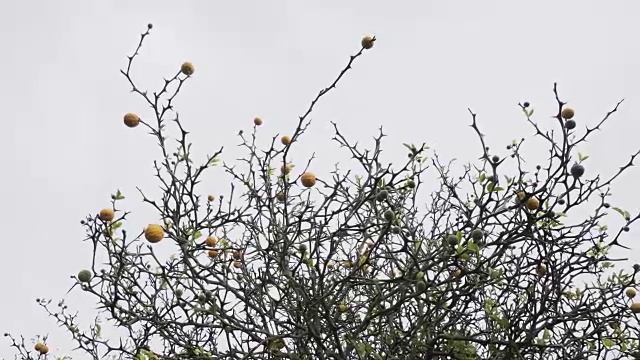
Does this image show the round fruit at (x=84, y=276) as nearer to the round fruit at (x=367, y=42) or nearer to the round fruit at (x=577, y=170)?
the round fruit at (x=367, y=42)

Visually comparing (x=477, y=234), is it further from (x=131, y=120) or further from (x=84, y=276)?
(x=131, y=120)

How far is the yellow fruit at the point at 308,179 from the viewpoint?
2645mm

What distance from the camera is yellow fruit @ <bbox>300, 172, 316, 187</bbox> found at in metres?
2.64

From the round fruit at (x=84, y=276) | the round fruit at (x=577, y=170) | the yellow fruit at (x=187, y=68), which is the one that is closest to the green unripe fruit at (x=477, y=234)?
the round fruit at (x=577, y=170)

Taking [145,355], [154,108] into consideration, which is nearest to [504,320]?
[145,355]

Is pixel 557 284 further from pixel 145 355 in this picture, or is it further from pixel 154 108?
pixel 154 108

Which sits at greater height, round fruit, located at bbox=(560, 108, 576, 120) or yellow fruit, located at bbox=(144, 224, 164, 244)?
round fruit, located at bbox=(560, 108, 576, 120)

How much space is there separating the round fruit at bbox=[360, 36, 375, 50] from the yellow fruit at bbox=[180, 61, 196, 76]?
830 mm

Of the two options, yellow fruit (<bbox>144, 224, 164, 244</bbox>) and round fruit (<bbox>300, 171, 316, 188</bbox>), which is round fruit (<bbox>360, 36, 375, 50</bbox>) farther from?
yellow fruit (<bbox>144, 224, 164, 244</bbox>)

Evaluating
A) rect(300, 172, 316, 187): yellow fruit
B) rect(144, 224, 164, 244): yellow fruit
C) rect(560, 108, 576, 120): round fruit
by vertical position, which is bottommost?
rect(144, 224, 164, 244): yellow fruit

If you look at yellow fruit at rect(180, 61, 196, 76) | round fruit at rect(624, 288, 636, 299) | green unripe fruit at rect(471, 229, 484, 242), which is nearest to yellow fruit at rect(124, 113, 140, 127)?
yellow fruit at rect(180, 61, 196, 76)

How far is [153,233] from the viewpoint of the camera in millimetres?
2125

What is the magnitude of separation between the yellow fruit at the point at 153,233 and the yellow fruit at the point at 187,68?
82cm

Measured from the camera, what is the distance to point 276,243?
7.27 ft
